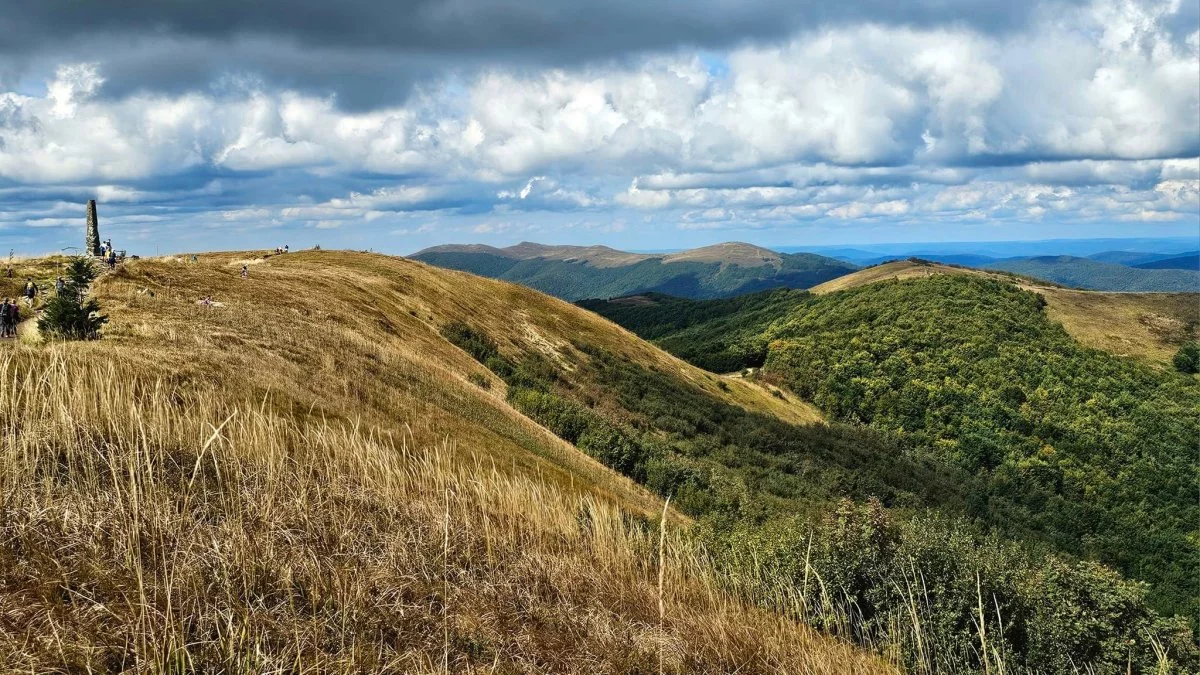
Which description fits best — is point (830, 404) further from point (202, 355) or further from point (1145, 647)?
→ point (202, 355)

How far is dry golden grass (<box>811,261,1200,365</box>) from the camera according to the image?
9288 cm

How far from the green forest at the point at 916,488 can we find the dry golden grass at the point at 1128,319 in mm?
5186

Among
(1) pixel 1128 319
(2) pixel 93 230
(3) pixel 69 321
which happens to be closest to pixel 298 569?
(3) pixel 69 321

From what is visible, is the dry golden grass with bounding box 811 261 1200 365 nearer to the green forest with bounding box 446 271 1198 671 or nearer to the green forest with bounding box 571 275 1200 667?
the green forest with bounding box 571 275 1200 667

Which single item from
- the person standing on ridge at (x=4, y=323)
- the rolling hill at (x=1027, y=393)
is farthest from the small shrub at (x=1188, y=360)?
the person standing on ridge at (x=4, y=323)

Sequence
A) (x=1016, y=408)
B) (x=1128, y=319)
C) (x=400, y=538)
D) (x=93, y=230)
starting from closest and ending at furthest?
(x=400, y=538)
(x=93, y=230)
(x=1016, y=408)
(x=1128, y=319)

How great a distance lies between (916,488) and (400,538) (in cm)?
5375

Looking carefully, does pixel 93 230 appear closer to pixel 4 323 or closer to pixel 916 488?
pixel 4 323

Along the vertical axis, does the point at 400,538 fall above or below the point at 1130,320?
above

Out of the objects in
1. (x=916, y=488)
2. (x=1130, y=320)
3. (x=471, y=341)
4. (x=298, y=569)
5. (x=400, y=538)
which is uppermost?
(x=298, y=569)

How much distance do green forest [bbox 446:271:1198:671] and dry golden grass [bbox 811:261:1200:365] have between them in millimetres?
5186

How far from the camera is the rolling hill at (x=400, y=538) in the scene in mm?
4168

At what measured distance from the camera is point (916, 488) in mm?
50750

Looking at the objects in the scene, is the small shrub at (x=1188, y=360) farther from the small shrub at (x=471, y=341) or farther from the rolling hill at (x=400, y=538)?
the small shrub at (x=471, y=341)
